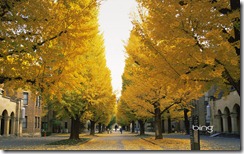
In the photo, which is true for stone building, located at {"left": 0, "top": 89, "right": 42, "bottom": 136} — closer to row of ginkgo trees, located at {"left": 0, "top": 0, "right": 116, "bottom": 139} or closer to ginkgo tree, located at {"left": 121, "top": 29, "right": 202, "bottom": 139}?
ginkgo tree, located at {"left": 121, "top": 29, "right": 202, "bottom": 139}

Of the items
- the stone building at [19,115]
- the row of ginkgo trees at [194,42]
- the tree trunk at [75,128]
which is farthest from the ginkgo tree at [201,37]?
the stone building at [19,115]

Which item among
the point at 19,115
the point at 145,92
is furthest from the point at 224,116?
the point at 19,115

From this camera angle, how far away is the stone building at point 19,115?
24.6 meters

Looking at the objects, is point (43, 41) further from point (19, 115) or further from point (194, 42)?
point (19, 115)

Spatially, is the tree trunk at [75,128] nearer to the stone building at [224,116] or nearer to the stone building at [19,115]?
the stone building at [19,115]

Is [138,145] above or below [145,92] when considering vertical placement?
below

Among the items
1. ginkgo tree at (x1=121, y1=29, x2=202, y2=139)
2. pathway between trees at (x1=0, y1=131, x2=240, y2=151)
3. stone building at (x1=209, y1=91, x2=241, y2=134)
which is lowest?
pathway between trees at (x1=0, y1=131, x2=240, y2=151)

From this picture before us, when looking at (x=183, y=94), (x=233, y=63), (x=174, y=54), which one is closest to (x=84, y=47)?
(x=174, y=54)

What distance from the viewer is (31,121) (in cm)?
3272

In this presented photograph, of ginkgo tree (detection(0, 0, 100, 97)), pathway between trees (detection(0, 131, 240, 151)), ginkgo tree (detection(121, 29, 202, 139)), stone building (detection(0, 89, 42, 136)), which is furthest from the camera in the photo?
stone building (detection(0, 89, 42, 136))

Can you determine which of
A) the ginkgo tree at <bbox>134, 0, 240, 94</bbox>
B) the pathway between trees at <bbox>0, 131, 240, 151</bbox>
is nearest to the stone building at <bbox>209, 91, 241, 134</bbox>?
the pathway between trees at <bbox>0, 131, 240, 151</bbox>

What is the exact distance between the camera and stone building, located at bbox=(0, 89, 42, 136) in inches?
970

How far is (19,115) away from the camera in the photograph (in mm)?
28891

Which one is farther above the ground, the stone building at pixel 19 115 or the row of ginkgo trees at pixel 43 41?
the row of ginkgo trees at pixel 43 41
